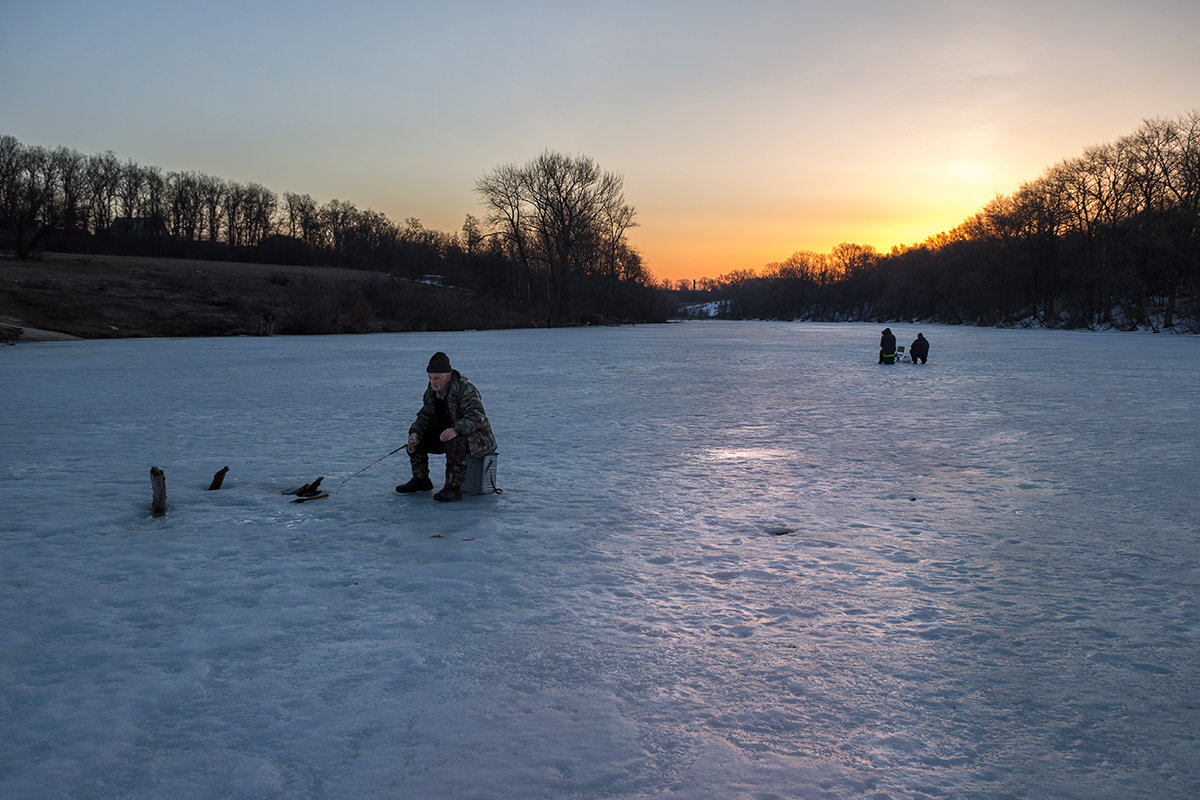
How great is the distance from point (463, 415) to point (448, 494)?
32.6 inches

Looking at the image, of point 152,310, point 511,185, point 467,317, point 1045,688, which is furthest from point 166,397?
point 511,185

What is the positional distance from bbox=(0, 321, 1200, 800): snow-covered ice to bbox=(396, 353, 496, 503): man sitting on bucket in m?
0.40

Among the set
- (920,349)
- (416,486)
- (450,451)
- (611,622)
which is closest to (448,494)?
(450,451)

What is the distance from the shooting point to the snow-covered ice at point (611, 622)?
2955mm

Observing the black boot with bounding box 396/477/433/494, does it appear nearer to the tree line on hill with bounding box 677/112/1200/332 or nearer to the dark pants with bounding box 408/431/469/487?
the dark pants with bounding box 408/431/469/487

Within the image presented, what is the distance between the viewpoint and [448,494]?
7324 mm

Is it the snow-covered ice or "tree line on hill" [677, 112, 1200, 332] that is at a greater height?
"tree line on hill" [677, 112, 1200, 332]

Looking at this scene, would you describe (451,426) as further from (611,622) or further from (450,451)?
(611,622)

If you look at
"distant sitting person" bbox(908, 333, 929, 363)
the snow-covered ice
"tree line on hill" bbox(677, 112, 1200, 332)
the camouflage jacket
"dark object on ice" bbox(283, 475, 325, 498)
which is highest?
"tree line on hill" bbox(677, 112, 1200, 332)

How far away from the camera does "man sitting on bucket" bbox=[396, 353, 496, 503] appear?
7031 millimetres

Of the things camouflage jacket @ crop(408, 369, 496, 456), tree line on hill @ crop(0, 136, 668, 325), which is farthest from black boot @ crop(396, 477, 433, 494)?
tree line on hill @ crop(0, 136, 668, 325)

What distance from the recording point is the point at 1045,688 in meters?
3.54

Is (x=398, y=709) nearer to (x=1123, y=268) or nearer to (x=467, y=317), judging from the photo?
(x=467, y=317)

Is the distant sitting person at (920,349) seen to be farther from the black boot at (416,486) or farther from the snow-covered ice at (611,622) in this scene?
the black boot at (416,486)
